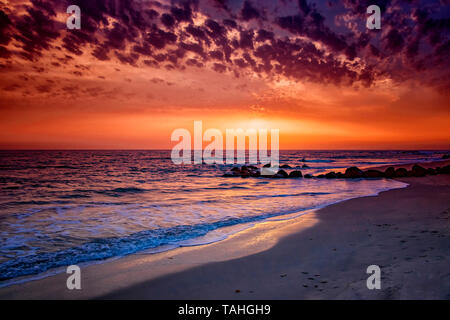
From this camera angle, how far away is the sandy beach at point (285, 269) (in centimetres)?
351

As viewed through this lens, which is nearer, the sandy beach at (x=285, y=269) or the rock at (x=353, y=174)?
the sandy beach at (x=285, y=269)

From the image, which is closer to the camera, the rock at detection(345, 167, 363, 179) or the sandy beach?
the sandy beach

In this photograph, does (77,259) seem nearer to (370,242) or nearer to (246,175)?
(370,242)

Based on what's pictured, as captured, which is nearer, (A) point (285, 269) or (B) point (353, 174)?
(A) point (285, 269)

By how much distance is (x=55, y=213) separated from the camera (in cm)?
971

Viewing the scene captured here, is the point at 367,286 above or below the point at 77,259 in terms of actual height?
above

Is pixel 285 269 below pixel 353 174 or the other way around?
the other way around

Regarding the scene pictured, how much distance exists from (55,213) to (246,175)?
69.0 ft

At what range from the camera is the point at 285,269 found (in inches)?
173

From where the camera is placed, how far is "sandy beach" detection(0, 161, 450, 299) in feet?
11.5
